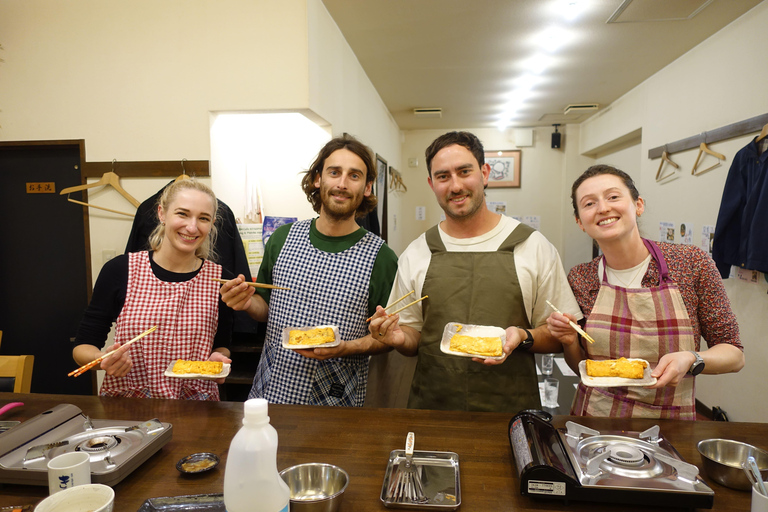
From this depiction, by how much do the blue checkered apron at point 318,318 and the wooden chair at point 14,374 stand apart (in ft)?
3.29

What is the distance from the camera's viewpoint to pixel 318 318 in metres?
2.00

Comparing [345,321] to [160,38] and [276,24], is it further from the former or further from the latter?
[160,38]

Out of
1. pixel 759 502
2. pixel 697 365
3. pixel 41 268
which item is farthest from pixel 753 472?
pixel 41 268

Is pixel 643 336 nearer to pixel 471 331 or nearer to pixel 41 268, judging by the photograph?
pixel 471 331

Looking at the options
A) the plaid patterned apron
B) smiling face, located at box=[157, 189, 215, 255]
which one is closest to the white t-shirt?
the plaid patterned apron

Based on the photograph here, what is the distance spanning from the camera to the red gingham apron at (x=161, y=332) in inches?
73.9

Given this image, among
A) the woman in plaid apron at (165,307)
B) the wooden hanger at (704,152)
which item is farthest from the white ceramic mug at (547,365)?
the woman in plaid apron at (165,307)

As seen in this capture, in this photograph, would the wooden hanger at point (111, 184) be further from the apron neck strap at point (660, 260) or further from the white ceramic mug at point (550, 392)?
the white ceramic mug at point (550, 392)

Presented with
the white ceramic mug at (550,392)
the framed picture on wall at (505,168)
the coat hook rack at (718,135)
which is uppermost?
the framed picture on wall at (505,168)

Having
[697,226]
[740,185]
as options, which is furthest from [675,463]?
[697,226]

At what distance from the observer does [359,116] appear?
15.3 feet

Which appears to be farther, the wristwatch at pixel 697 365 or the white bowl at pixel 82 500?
the wristwatch at pixel 697 365

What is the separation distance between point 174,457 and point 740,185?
3.89m

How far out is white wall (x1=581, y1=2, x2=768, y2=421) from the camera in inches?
137
